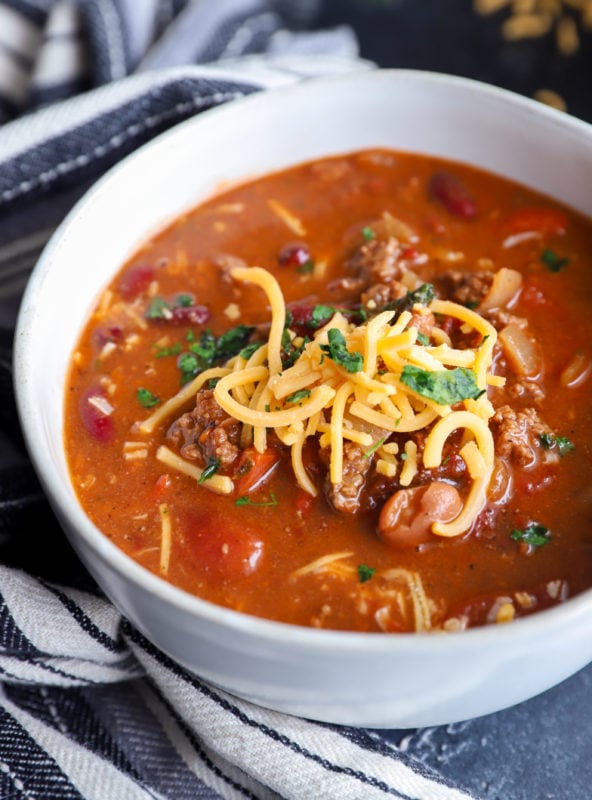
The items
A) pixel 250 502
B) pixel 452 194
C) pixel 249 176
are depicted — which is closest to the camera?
pixel 250 502

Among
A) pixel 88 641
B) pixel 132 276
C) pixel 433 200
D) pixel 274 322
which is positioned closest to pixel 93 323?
pixel 132 276

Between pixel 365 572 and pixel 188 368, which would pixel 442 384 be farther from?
pixel 188 368

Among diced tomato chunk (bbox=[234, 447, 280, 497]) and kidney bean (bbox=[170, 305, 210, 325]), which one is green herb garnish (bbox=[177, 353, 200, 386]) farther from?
diced tomato chunk (bbox=[234, 447, 280, 497])

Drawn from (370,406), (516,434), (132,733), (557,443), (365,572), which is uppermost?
(370,406)

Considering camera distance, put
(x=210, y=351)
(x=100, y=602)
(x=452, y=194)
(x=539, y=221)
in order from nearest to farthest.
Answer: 1. (x=100, y=602)
2. (x=210, y=351)
3. (x=539, y=221)
4. (x=452, y=194)

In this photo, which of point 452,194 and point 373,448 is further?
point 452,194

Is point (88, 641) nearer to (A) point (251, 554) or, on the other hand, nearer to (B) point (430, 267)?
(A) point (251, 554)

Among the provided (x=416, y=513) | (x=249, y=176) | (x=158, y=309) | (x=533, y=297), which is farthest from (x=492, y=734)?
(x=249, y=176)

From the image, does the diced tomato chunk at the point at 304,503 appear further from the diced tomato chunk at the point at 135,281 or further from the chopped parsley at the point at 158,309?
the diced tomato chunk at the point at 135,281
